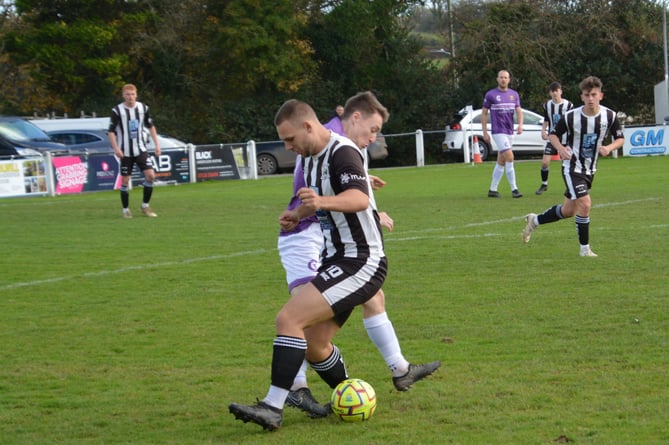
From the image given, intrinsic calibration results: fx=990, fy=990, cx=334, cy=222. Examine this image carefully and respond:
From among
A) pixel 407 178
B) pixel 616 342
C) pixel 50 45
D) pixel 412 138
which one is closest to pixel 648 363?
pixel 616 342

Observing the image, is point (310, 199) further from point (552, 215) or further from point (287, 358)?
point (552, 215)

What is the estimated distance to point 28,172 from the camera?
23.7 m

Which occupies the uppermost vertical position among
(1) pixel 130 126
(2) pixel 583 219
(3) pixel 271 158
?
(1) pixel 130 126

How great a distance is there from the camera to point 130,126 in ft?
52.5

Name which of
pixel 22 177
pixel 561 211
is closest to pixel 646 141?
pixel 22 177

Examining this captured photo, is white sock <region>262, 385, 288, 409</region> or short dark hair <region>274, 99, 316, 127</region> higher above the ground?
short dark hair <region>274, 99, 316, 127</region>

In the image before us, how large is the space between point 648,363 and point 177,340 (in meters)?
3.24

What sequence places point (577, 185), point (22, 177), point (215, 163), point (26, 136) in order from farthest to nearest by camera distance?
point (215, 163) → point (26, 136) → point (22, 177) → point (577, 185)

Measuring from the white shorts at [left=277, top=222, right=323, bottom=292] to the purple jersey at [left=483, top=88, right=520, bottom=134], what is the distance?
1243 cm

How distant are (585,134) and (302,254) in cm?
554

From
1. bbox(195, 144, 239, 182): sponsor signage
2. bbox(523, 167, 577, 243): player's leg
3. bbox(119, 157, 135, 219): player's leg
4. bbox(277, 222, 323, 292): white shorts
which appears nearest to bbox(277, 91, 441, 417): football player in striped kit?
bbox(277, 222, 323, 292): white shorts

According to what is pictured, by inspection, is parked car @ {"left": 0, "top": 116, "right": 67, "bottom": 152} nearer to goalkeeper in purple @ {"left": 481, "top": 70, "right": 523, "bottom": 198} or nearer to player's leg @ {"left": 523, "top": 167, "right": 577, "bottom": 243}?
goalkeeper in purple @ {"left": 481, "top": 70, "right": 523, "bottom": 198}

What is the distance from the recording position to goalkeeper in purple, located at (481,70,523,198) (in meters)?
17.3

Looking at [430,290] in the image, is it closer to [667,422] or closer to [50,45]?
[667,422]
